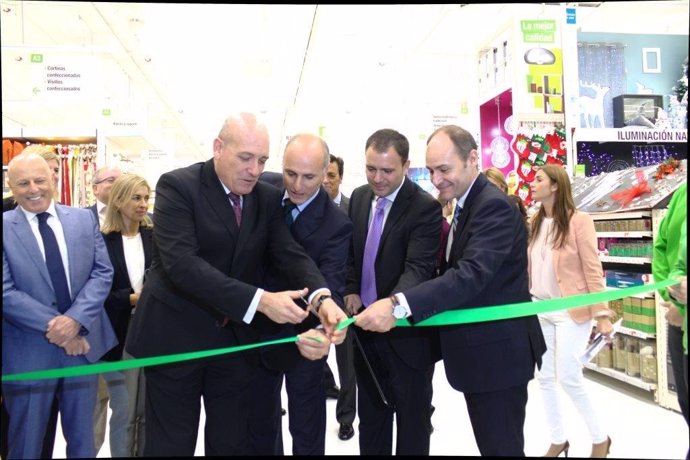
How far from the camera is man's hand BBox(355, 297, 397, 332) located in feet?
7.19

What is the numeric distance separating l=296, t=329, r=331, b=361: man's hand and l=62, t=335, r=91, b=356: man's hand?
40.7 inches

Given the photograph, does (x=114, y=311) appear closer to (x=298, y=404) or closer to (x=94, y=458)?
(x=94, y=458)

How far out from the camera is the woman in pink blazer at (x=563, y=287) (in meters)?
3.13

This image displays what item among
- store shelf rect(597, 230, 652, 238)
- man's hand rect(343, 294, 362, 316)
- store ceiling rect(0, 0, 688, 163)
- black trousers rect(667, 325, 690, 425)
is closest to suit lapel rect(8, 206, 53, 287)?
man's hand rect(343, 294, 362, 316)

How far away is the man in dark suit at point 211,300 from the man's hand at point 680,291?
1443 millimetres

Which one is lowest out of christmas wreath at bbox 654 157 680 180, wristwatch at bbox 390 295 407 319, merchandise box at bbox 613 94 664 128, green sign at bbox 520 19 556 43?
wristwatch at bbox 390 295 407 319

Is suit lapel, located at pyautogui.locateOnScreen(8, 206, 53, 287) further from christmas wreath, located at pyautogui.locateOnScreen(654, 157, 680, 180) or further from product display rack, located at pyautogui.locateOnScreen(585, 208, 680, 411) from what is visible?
christmas wreath, located at pyautogui.locateOnScreen(654, 157, 680, 180)

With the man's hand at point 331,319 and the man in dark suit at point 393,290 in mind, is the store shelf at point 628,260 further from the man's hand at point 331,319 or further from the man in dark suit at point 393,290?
the man's hand at point 331,319

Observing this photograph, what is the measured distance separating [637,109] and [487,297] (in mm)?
5904

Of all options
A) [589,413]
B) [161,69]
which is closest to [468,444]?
[589,413]

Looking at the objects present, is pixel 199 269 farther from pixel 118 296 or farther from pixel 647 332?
pixel 647 332

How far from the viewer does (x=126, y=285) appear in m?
3.12

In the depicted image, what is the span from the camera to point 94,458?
2.56 m

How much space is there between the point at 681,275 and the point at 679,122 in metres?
5.54
